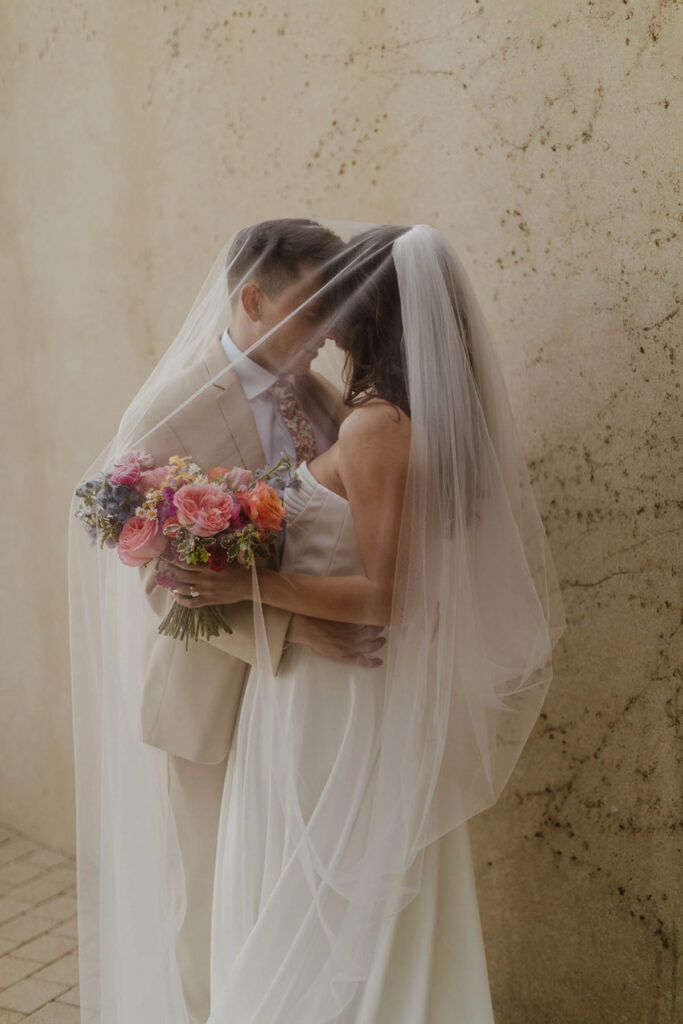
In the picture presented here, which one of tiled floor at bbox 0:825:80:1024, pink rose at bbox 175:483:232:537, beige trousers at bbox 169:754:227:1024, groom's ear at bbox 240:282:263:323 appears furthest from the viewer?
tiled floor at bbox 0:825:80:1024

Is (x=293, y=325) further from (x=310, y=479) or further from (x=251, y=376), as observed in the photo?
(x=310, y=479)

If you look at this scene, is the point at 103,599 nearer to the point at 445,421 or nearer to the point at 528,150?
the point at 445,421

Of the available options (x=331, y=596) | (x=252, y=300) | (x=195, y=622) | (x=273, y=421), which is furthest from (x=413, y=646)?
(x=252, y=300)

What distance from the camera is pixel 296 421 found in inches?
98.1

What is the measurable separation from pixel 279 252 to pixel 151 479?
62cm

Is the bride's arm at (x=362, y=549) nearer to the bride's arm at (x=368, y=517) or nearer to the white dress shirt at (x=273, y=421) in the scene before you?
the bride's arm at (x=368, y=517)

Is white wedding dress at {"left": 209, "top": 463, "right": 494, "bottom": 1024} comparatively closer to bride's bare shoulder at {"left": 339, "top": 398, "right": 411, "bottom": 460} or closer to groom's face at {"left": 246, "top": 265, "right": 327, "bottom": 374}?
bride's bare shoulder at {"left": 339, "top": 398, "right": 411, "bottom": 460}

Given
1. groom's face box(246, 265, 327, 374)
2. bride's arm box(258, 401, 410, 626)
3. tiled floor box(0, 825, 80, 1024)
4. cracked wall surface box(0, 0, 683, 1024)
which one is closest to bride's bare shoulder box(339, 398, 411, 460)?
bride's arm box(258, 401, 410, 626)

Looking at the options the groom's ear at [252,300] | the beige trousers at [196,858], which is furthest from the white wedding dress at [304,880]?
the groom's ear at [252,300]

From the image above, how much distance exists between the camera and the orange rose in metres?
2.21

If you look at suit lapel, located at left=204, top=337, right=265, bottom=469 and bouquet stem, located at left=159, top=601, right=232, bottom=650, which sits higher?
suit lapel, located at left=204, top=337, right=265, bottom=469

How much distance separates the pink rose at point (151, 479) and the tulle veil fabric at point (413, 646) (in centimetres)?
17

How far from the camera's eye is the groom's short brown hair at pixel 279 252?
239cm

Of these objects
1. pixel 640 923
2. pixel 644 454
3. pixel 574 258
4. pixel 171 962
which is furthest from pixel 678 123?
pixel 171 962
